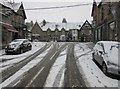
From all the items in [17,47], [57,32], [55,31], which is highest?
[55,31]

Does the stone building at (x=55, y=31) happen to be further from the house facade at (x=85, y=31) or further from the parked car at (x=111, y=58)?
the parked car at (x=111, y=58)

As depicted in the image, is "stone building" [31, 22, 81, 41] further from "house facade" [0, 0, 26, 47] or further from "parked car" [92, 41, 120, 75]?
"parked car" [92, 41, 120, 75]

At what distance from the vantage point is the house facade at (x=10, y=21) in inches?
1260

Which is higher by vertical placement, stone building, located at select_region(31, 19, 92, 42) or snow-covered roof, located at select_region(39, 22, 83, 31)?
snow-covered roof, located at select_region(39, 22, 83, 31)

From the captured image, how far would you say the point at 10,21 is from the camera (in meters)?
36.9

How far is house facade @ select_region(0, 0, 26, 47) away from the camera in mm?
32009

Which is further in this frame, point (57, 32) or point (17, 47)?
point (57, 32)

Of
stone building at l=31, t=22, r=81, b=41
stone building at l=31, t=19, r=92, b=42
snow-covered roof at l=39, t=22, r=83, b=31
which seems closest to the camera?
stone building at l=31, t=19, r=92, b=42

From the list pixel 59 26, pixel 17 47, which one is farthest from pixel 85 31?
pixel 17 47

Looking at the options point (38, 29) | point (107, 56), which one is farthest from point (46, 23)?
point (107, 56)

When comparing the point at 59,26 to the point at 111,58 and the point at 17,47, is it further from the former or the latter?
the point at 111,58

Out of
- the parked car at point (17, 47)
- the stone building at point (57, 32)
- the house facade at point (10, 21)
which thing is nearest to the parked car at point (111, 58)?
the parked car at point (17, 47)

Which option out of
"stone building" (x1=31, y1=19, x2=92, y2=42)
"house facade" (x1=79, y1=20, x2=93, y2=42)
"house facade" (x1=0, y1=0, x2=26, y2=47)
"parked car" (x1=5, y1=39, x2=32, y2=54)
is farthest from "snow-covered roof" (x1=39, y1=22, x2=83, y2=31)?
"parked car" (x1=5, y1=39, x2=32, y2=54)

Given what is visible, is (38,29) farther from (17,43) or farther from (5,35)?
(17,43)
